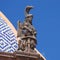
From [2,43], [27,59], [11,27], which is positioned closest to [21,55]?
[27,59]

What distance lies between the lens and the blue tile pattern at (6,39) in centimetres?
3275

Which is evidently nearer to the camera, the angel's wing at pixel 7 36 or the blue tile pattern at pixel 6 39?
the blue tile pattern at pixel 6 39

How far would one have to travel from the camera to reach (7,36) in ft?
118

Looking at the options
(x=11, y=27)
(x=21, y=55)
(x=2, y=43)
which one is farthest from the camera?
(x=11, y=27)

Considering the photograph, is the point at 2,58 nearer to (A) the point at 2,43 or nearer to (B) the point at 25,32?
(B) the point at 25,32

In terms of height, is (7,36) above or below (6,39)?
above

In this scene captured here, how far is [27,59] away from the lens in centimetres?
2820

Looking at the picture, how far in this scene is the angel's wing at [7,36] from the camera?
33.0m

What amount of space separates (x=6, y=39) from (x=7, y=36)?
3.53 ft

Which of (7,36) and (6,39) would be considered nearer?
(6,39)

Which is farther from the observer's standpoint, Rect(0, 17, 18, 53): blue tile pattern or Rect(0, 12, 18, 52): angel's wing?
Rect(0, 12, 18, 52): angel's wing

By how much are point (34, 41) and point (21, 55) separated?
3.63ft

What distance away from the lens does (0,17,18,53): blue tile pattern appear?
107 feet

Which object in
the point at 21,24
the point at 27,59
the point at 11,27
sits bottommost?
the point at 27,59
